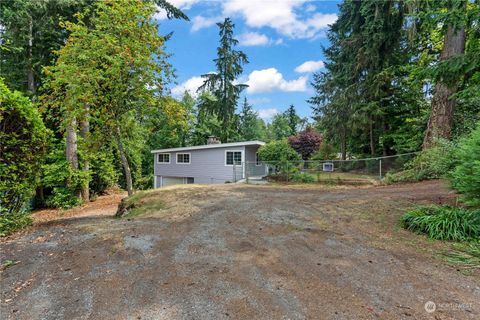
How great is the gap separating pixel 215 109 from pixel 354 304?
23483 millimetres

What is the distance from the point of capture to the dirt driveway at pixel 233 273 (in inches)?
88.3

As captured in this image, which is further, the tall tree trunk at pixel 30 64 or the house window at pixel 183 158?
the house window at pixel 183 158

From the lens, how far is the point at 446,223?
4094mm

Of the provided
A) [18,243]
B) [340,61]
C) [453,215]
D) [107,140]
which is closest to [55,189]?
[107,140]

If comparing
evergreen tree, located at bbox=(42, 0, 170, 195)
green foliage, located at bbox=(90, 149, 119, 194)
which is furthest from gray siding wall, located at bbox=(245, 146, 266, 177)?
evergreen tree, located at bbox=(42, 0, 170, 195)

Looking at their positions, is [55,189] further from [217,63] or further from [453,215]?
[217,63]

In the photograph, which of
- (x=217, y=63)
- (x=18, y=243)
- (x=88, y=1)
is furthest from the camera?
(x=217, y=63)

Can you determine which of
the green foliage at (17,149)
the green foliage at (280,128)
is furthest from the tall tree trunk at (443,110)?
the green foliage at (280,128)

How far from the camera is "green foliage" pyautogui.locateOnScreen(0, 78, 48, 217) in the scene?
4543 mm

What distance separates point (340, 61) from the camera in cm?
1806

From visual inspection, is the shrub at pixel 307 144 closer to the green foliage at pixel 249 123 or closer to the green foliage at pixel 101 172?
the green foliage at pixel 249 123

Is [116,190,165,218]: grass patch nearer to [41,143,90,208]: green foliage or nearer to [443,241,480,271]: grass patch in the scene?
[41,143,90,208]: green foliage

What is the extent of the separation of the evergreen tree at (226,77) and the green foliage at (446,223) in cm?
2130

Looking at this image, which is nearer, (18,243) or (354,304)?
(354,304)
